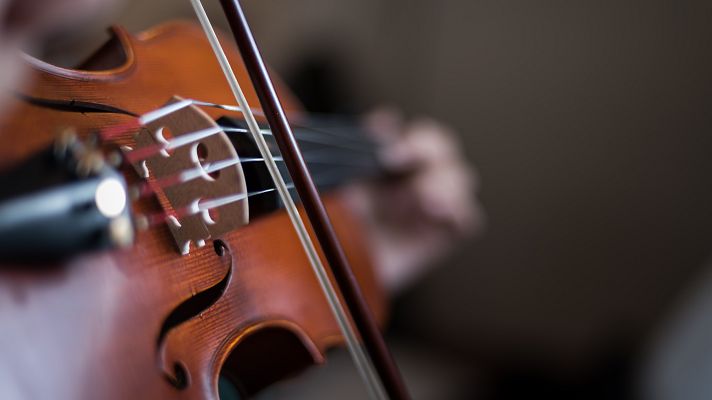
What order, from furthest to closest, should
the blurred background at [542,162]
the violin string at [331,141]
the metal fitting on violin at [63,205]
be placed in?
the blurred background at [542,162], the violin string at [331,141], the metal fitting on violin at [63,205]

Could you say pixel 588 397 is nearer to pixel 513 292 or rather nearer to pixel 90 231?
pixel 513 292

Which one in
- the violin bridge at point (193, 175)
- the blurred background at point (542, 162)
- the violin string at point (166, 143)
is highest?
the violin string at point (166, 143)

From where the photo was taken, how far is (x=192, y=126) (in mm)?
221

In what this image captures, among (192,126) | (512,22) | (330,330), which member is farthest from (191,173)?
(512,22)

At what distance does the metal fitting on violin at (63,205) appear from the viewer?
0.18m

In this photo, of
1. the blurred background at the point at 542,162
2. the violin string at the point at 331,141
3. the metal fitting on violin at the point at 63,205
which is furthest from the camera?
the blurred background at the point at 542,162

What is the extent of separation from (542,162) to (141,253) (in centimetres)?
115

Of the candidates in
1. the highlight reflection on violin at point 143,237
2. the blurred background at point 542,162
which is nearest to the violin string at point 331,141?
the highlight reflection on violin at point 143,237

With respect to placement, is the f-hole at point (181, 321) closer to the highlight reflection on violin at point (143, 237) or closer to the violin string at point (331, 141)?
the highlight reflection on violin at point (143, 237)

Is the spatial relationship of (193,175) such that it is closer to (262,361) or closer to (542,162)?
(262,361)

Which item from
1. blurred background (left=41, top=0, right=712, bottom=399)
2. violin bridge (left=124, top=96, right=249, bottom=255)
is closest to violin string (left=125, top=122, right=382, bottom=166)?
violin bridge (left=124, top=96, right=249, bottom=255)

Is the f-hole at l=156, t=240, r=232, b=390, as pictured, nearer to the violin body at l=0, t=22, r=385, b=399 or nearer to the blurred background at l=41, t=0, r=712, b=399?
the violin body at l=0, t=22, r=385, b=399

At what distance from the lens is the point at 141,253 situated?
203 mm

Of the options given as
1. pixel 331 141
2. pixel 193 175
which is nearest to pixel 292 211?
pixel 193 175
